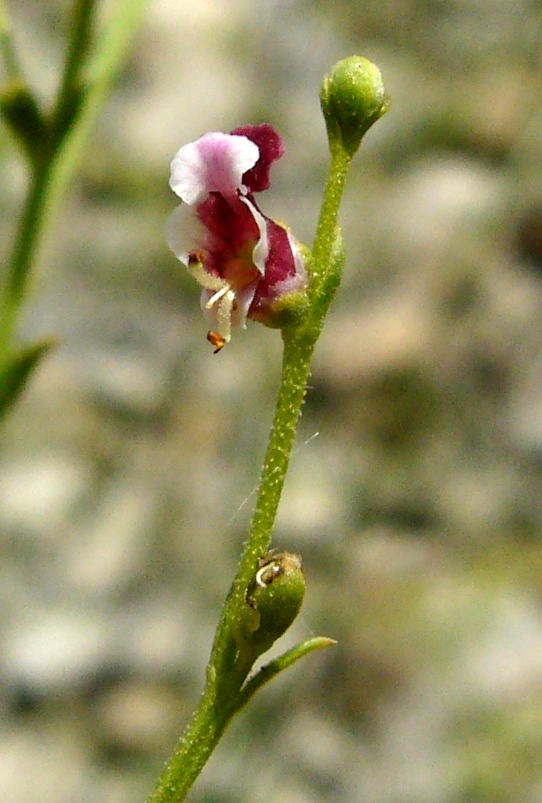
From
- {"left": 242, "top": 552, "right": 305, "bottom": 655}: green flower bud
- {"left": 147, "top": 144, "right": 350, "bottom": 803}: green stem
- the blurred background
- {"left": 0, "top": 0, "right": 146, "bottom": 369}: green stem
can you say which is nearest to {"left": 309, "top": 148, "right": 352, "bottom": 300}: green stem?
{"left": 147, "top": 144, "right": 350, "bottom": 803}: green stem

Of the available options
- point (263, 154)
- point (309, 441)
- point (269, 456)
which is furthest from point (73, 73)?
point (309, 441)

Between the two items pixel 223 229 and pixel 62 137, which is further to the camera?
pixel 62 137

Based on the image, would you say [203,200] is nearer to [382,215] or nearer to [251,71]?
[382,215]

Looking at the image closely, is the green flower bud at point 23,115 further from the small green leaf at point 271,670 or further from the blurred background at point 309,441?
the blurred background at point 309,441

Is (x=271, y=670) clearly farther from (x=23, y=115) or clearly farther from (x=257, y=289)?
(x=23, y=115)

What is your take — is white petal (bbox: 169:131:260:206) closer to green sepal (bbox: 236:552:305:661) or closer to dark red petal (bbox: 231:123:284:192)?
dark red petal (bbox: 231:123:284:192)
